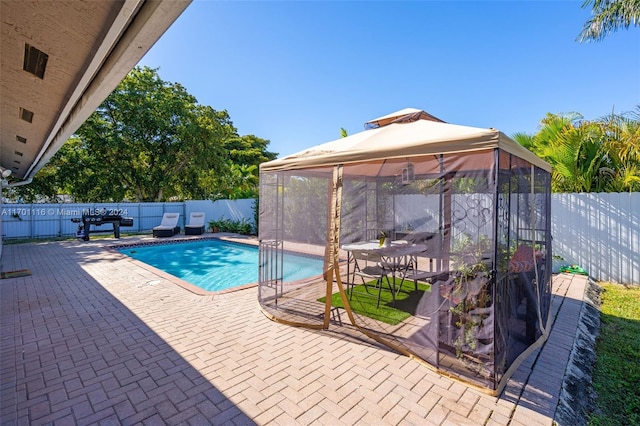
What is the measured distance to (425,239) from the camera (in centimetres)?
362

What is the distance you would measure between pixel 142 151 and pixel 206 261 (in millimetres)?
10624

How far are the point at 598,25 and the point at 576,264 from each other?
251 inches

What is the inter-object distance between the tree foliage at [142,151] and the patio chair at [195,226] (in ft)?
9.66

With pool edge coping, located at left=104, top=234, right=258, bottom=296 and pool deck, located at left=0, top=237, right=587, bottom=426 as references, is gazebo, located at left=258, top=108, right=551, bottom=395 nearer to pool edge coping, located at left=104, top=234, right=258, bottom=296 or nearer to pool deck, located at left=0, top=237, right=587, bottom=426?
pool deck, located at left=0, top=237, right=587, bottom=426

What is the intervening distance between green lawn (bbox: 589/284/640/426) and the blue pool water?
6781 millimetres

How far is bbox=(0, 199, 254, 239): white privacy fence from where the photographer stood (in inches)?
501

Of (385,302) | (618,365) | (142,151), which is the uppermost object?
(142,151)

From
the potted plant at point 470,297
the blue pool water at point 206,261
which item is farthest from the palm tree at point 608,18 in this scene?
the blue pool water at point 206,261

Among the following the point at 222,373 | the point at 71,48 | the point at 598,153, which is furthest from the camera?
the point at 598,153

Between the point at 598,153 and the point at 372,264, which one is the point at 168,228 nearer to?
the point at 372,264

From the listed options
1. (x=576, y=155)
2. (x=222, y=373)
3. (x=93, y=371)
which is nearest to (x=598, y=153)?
(x=576, y=155)

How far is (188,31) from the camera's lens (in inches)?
310

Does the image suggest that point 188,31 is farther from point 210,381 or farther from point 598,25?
point 598,25

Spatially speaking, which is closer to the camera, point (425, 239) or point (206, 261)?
point (425, 239)
